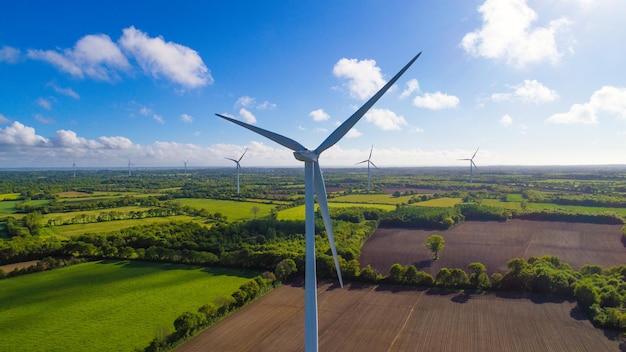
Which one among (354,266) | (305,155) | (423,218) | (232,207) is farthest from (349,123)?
(232,207)

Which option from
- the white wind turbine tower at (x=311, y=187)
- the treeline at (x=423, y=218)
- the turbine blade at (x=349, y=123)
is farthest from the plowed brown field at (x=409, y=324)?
the treeline at (x=423, y=218)

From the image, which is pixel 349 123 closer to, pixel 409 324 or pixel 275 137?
pixel 275 137

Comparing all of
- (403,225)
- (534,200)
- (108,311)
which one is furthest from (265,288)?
(534,200)

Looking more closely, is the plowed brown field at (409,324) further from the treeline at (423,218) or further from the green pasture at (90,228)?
the green pasture at (90,228)

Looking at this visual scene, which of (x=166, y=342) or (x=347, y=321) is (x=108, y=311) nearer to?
(x=166, y=342)

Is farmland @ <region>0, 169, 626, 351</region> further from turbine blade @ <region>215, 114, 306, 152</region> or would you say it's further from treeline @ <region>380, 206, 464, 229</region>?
turbine blade @ <region>215, 114, 306, 152</region>
